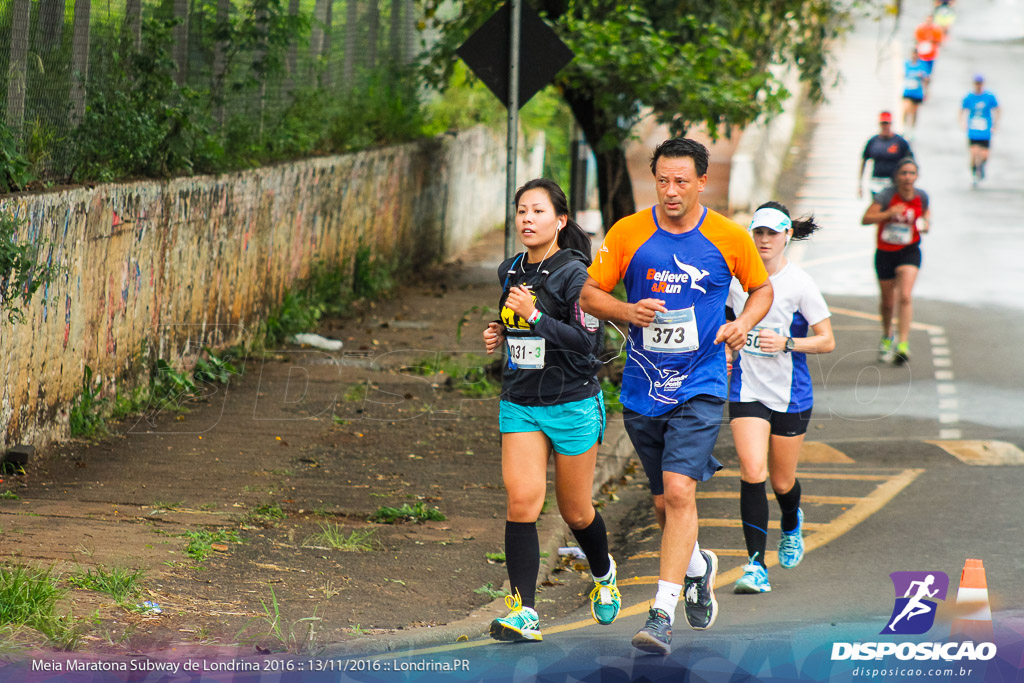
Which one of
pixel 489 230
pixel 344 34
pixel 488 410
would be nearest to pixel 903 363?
pixel 488 410

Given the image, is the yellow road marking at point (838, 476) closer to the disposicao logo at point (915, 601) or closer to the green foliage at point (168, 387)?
the disposicao logo at point (915, 601)

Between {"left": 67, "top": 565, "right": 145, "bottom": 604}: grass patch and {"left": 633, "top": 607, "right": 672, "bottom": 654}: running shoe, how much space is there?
2.24 metres

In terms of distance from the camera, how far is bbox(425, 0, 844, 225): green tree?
14094 millimetres

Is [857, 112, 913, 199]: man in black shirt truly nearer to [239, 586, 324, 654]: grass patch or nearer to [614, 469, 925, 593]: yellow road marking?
[614, 469, 925, 593]: yellow road marking

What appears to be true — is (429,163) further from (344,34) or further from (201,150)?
(201,150)

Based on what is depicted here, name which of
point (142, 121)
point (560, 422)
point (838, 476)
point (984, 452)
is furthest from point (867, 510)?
point (142, 121)

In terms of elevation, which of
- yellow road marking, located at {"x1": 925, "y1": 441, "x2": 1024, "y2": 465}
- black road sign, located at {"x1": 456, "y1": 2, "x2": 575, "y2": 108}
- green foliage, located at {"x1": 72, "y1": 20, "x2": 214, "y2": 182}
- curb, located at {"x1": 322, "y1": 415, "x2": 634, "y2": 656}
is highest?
black road sign, located at {"x1": 456, "y1": 2, "x2": 575, "y2": 108}

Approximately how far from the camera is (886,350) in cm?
1328

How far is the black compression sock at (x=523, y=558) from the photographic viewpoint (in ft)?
18.7

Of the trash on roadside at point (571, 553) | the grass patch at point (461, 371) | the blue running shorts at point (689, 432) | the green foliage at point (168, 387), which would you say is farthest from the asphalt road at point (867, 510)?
the green foliage at point (168, 387)

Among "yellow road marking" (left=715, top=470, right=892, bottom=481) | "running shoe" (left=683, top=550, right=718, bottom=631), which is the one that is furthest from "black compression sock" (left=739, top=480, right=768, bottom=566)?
"yellow road marking" (left=715, top=470, right=892, bottom=481)

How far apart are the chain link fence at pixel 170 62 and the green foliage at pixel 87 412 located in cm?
143

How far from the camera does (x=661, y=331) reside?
5715 millimetres

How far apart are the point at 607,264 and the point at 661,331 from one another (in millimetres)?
391
